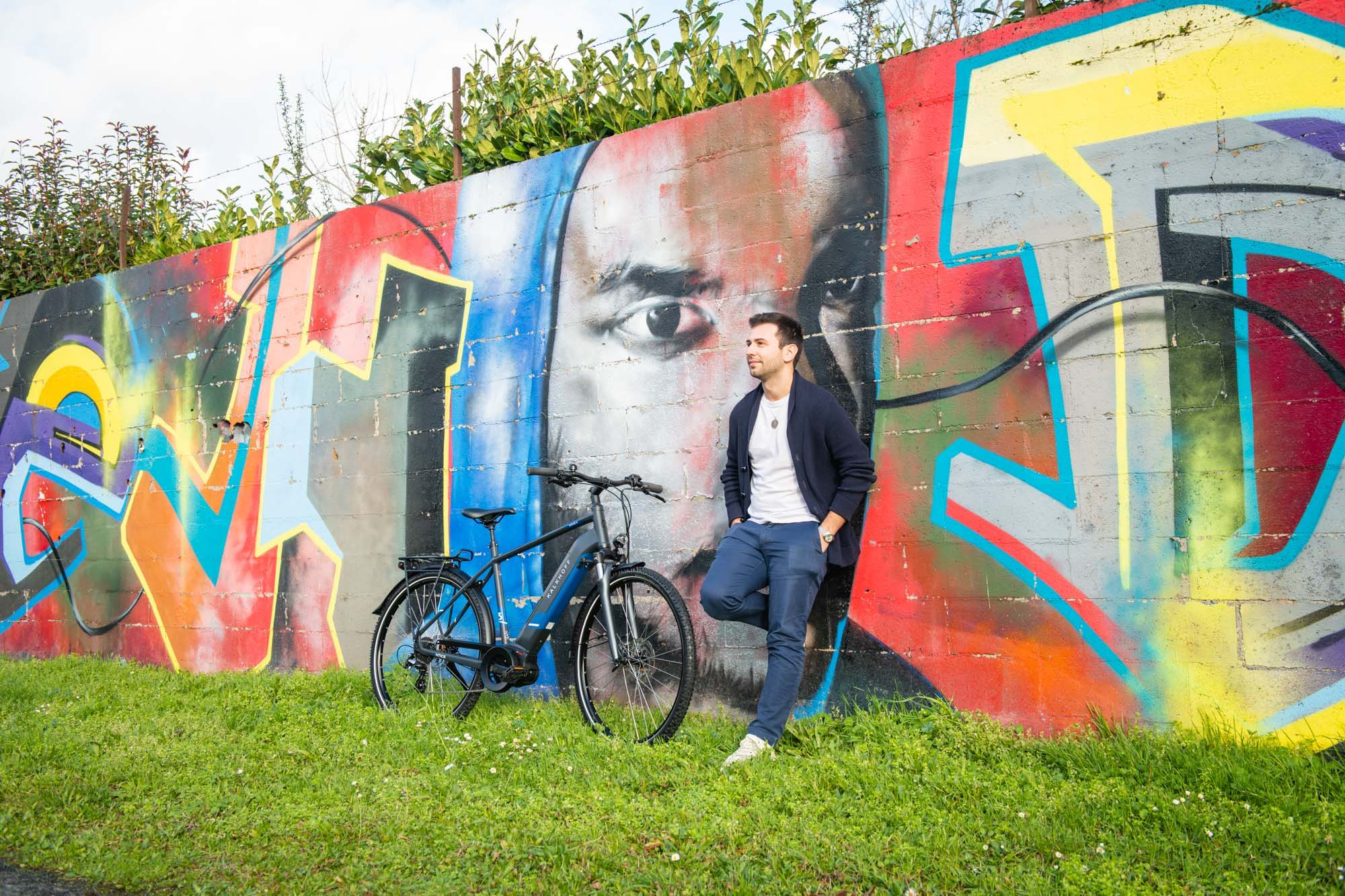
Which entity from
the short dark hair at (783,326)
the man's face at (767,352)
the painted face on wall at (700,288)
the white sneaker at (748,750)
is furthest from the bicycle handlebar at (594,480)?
the white sneaker at (748,750)

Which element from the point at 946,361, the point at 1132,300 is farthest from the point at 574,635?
the point at 1132,300

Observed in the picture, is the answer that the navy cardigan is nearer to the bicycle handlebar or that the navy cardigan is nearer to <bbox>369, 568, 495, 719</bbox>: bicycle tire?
the bicycle handlebar

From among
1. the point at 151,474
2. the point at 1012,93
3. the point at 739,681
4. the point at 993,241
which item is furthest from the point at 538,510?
the point at 151,474

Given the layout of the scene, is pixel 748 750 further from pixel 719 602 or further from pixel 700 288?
pixel 700 288

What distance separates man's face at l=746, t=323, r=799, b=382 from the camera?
4.00 meters

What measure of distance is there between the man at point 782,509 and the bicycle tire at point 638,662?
27cm

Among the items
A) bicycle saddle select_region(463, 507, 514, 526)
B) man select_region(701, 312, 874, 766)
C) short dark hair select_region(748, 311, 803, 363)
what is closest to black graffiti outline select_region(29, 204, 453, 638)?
bicycle saddle select_region(463, 507, 514, 526)

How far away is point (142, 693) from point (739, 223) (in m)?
4.27

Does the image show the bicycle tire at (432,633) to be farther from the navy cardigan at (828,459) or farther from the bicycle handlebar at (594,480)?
the navy cardigan at (828,459)

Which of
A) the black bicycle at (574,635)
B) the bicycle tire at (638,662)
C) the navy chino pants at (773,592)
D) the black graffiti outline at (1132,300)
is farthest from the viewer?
the black bicycle at (574,635)

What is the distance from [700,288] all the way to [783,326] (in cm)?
73

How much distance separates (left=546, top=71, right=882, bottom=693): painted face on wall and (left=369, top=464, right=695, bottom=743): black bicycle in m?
0.24

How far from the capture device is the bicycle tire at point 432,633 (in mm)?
4828

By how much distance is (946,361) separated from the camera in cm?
398
